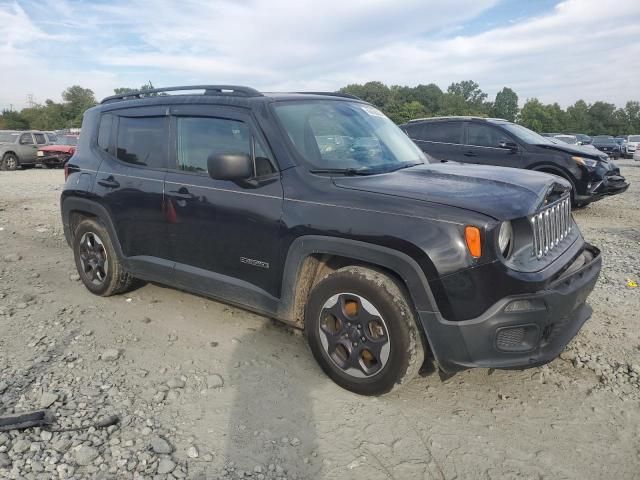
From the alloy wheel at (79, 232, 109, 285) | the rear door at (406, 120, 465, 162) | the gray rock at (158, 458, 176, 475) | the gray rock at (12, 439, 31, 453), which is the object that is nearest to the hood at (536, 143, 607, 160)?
the rear door at (406, 120, 465, 162)

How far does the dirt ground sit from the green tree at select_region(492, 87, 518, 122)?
131 metres

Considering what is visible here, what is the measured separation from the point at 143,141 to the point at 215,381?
223 cm

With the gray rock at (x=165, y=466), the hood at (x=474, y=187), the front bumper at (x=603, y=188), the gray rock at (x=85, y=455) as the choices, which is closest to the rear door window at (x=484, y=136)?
A: the front bumper at (x=603, y=188)

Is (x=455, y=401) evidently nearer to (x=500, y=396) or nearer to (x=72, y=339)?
(x=500, y=396)

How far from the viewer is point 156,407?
3.14m

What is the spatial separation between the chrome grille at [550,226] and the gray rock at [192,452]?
2.19 meters

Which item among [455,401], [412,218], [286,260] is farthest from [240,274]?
[455,401]

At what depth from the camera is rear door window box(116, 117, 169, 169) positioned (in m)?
4.25

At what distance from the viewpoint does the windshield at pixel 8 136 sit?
21.3 metres

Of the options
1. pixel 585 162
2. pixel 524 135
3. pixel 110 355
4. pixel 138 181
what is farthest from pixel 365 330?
pixel 524 135

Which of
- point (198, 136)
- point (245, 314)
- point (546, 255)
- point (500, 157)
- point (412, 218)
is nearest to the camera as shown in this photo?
point (412, 218)

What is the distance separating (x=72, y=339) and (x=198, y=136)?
190cm

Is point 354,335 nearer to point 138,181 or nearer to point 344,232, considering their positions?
point 344,232

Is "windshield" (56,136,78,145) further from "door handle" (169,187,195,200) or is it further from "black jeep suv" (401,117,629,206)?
"door handle" (169,187,195,200)
